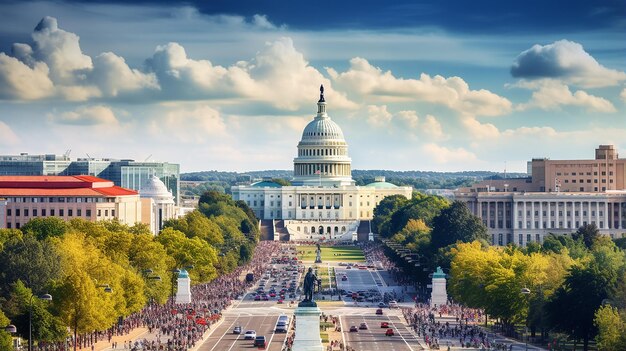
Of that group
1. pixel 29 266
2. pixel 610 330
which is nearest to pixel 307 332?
pixel 610 330

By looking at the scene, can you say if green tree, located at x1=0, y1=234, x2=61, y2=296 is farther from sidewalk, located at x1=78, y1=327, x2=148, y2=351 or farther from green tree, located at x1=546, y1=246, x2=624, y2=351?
green tree, located at x1=546, y1=246, x2=624, y2=351

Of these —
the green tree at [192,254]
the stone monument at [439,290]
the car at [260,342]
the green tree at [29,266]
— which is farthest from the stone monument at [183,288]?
the car at [260,342]

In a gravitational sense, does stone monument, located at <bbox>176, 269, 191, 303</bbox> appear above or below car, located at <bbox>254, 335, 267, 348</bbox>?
above

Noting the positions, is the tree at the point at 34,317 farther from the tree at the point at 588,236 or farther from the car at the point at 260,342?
the tree at the point at 588,236

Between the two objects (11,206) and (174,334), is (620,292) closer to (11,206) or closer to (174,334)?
(174,334)

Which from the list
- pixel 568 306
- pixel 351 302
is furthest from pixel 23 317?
pixel 351 302

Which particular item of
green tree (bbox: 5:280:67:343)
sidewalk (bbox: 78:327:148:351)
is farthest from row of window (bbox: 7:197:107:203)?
green tree (bbox: 5:280:67:343)
